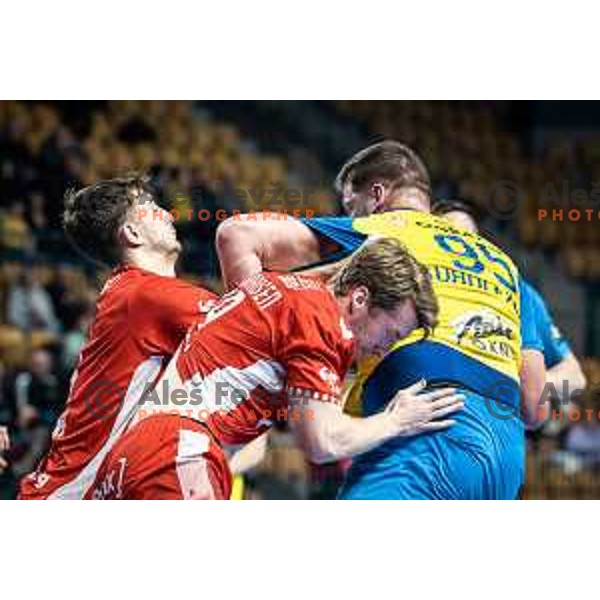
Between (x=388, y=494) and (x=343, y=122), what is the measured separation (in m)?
4.01

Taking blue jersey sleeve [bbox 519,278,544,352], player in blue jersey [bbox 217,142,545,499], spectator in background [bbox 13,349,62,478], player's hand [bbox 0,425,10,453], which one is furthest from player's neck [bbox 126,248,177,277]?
blue jersey sleeve [bbox 519,278,544,352]

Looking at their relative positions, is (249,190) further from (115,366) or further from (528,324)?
(528,324)

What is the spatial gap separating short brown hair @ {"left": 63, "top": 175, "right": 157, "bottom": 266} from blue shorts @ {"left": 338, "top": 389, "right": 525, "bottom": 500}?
1.29 metres

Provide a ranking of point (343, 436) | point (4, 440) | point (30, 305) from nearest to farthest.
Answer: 1. point (343, 436)
2. point (4, 440)
3. point (30, 305)

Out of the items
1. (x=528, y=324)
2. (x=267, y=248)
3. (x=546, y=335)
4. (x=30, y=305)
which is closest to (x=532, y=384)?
(x=528, y=324)

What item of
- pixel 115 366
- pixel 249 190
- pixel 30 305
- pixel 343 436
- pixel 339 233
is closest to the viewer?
pixel 343 436

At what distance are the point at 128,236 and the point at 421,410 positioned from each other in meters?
1.32

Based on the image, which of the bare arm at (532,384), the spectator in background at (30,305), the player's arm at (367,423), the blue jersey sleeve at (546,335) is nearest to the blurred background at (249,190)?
the spectator in background at (30,305)

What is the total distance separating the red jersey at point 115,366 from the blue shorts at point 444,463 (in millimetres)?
808

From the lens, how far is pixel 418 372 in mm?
4789

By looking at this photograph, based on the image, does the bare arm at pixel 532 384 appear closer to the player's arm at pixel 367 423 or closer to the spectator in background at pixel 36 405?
the player's arm at pixel 367 423

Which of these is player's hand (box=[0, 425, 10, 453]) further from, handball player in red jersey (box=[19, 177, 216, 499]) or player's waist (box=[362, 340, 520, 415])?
player's waist (box=[362, 340, 520, 415])

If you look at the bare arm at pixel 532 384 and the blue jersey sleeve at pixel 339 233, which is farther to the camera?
the bare arm at pixel 532 384

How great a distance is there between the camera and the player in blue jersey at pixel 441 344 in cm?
466
